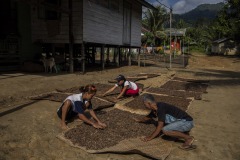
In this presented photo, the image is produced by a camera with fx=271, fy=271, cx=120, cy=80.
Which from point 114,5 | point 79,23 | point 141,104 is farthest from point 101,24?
point 141,104

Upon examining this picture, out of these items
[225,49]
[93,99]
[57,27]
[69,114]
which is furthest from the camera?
Answer: [225,49]

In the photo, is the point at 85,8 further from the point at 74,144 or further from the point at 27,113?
the point at 74,144

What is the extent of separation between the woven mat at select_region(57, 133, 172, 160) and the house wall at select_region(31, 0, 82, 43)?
1166cm

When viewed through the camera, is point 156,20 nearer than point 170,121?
No

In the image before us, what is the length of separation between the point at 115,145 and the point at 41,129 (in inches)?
70.7

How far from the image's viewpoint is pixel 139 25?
2689 cm

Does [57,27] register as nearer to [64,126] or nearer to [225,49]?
[64,126]

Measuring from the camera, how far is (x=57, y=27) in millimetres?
16828

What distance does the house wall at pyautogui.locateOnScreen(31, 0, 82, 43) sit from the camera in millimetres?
16219

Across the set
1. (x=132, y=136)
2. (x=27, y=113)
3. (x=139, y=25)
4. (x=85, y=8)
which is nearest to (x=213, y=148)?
(x=132, y=136)

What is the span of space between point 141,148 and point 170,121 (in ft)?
2.89

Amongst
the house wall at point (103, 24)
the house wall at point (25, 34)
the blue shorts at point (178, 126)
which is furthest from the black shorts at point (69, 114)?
the house wall at point (25, 34)

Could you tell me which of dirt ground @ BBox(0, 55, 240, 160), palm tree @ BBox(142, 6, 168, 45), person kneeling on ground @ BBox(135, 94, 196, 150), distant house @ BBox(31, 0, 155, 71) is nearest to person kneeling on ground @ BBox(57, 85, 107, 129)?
dirt ground @ BBox(0, 55, 240, 160)

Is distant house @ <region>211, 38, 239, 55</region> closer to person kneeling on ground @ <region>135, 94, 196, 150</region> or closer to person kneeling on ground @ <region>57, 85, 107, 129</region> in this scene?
person kneeling on ground @ <region>135, 94, 196, 150</region>
